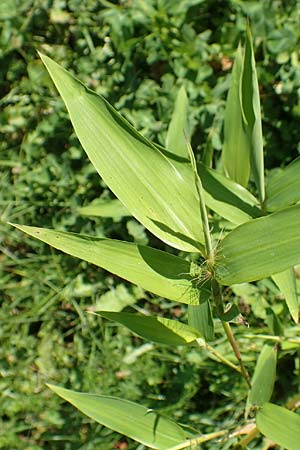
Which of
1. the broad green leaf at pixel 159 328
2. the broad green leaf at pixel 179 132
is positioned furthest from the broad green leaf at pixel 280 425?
the broad green leaf at pixel 179 132

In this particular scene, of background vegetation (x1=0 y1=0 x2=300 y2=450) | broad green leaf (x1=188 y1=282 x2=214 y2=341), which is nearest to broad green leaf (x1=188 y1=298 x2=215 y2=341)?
broad green leaf (x1=188 y1=282 x2=214 y2=341)

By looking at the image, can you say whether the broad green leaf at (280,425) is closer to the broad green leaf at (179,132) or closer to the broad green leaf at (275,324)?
the broad green leaf at (275,324)

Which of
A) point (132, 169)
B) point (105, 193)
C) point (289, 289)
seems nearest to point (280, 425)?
point (289, 289)

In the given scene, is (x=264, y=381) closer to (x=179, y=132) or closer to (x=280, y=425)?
(x=280, y=425)

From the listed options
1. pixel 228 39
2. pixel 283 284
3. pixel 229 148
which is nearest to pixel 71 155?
pixel 228 39

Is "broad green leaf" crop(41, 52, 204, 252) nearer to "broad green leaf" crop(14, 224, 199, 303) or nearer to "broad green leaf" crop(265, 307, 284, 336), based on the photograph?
"broad green leaf" crop(14, 224, 199, 303)

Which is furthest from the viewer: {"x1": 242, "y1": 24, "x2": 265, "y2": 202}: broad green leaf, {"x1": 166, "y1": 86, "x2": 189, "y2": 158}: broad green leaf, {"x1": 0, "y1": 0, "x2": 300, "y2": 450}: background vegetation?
{"x1": 0, "y1": 0, "x2": 300, "y2": 450}: background vegetation
